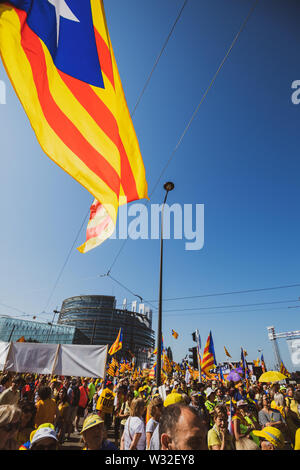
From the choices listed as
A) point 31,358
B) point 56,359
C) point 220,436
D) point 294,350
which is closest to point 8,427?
point 220,436

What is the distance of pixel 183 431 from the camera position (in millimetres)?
1917

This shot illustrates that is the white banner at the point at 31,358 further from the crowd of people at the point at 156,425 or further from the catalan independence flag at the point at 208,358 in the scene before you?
the catalan independence flag at the point at 208,358

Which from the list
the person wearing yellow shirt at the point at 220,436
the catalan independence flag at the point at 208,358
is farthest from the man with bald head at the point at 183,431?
the catalan independence flag at the point at 208,358

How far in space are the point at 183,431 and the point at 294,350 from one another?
52.3 m

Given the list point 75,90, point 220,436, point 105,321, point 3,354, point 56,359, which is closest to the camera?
point 75,90

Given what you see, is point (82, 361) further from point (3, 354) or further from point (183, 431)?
point (183, 431)

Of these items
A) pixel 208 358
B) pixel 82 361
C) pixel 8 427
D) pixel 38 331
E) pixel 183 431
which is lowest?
pixel 8 427

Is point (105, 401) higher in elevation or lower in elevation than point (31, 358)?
lower

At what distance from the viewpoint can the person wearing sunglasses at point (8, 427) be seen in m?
2.30

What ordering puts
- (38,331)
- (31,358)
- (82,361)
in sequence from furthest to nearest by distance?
(38,331), (31,358), (82,361)

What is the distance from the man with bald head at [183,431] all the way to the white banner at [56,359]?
667 cm

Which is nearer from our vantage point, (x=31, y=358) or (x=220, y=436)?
(x=220, y=436)

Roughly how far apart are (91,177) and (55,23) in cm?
182

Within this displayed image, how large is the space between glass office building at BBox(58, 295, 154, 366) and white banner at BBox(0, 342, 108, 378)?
3985 inches
